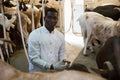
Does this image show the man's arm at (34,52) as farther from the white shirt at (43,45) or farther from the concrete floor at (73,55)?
the concrete floor at (73,55)

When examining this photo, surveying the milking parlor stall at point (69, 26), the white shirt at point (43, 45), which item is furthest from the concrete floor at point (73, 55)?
the white shirt at point (43, 45)

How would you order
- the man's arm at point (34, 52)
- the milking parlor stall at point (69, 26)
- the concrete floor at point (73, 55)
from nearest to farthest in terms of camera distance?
the man's arm at point (34, 52) → the milking parlor stall at point (69, 26) → the concrete floor at point (73, 55)

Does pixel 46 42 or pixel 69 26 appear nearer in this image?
pixel 46 42

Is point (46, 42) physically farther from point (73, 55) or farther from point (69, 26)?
point (69, 26)

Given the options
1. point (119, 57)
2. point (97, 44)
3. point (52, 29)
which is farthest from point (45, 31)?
point (97, 44)

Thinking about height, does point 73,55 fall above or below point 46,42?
below

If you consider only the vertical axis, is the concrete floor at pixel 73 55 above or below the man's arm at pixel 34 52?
below

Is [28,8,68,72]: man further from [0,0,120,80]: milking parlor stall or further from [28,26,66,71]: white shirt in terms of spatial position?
[0,0,120,80]: milking parlor stall

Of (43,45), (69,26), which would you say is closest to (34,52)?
(43,45)

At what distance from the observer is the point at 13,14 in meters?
4.23

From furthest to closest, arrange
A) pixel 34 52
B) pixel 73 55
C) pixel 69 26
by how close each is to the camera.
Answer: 1. pixel 69 26
2. pixel 73 55
3. pixel 34 52

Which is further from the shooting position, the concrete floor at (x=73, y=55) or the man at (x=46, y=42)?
the concrete floor at (x=73, y=55)

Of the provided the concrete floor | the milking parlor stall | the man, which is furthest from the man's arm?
the concrete floor

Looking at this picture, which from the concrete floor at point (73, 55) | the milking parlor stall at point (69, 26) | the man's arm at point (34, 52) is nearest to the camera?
the man's arm at point (34, 52)
